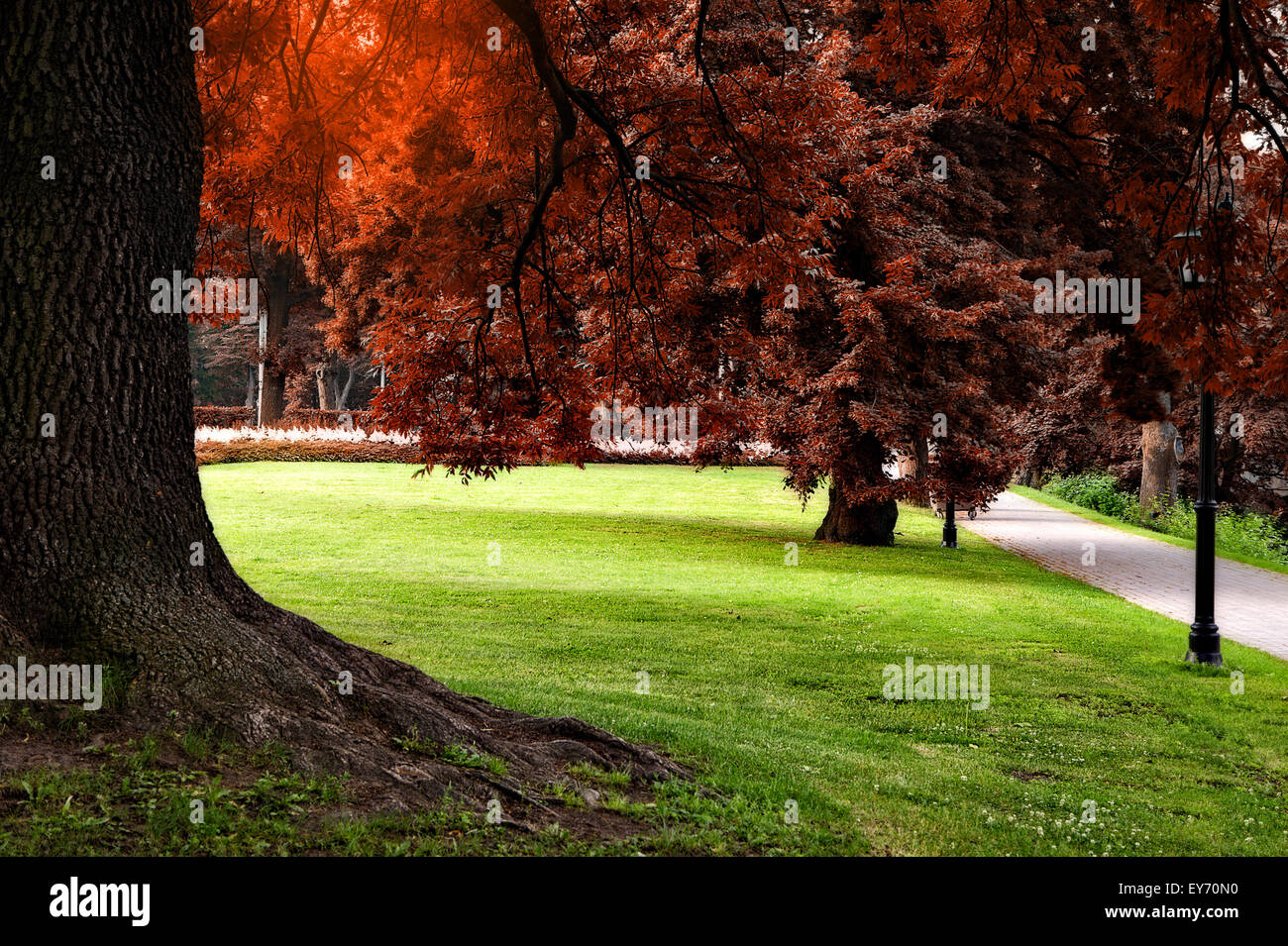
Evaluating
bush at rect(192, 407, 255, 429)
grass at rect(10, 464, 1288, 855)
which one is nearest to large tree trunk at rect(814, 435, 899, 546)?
grass at rect(10, 464, 1288, 855)

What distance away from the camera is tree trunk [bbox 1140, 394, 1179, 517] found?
32844 mm

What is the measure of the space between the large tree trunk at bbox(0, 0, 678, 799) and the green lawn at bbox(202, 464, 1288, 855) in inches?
100

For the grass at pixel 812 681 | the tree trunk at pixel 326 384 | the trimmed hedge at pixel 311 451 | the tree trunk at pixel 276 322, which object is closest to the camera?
the grass at pixel 812 681

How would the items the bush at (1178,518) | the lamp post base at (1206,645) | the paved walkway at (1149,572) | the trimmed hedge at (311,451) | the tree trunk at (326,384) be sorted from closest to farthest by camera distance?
the lamp post base at (1206,645)
the paved walkway at (1149,572)
the bush at (1178,518)
the trimmed hedge at (311,451)
the tree trunk at (326,384)

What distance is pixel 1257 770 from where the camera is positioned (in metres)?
7.52

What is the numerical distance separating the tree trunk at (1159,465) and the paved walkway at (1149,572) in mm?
4003

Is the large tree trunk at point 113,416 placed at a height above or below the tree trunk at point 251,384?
below

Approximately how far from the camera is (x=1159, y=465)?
33.1 meters

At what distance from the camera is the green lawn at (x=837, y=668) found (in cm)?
628

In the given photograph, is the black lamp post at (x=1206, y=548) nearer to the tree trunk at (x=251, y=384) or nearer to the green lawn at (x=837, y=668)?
the green lawn at (x=837, y=668)

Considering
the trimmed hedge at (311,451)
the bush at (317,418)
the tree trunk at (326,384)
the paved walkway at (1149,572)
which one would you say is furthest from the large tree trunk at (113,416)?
the tree trunk at (326,384)

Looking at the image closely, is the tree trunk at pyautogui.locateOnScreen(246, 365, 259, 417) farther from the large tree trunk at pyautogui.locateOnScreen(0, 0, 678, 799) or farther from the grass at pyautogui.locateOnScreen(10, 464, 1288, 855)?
the large tree trunk at pyautogui.locateOnScreen(0, 0, 678, 799)
